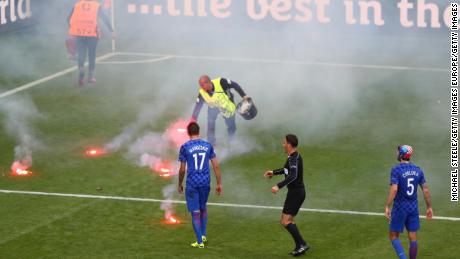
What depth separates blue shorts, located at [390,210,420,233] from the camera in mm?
17062

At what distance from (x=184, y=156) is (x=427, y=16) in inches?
579

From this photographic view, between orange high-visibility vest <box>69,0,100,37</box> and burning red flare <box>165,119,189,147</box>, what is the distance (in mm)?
4411

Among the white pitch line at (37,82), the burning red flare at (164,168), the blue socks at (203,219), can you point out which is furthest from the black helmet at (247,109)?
the white pitch line at (37,82)

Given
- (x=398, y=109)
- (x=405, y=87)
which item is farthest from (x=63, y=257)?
(x=405, y=87)

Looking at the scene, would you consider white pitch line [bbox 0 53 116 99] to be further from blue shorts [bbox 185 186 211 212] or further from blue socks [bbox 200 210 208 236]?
blue shorts [bbox 185 186 211 212]

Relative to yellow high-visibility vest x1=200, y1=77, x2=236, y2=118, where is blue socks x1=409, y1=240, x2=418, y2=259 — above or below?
below

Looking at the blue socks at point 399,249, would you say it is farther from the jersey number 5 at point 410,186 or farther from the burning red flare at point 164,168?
the burning red flare at point 164,168

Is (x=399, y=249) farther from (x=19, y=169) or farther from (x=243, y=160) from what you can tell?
(x=19, y=169)

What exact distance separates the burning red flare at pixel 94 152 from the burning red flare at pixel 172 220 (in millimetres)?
3977

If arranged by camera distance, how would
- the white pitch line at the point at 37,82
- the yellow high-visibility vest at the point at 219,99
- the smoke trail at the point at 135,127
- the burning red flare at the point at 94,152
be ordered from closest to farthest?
the yellow high-visibility vest at the point at 219,99 < the burning red flare at the point at 94,152 < the smoke trail at the point at 135,127 < the white pitch line at the point at 37,82

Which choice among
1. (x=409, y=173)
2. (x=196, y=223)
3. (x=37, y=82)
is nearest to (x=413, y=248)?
(x=409, y=173)

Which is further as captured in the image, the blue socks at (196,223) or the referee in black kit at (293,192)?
the blue socks at (196,223)

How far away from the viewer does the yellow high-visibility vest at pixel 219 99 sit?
23.1 metres

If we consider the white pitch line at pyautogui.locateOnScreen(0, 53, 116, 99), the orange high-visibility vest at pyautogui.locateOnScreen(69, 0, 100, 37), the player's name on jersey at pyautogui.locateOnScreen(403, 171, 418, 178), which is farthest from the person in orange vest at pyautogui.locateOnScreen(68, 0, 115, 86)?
the player's name on jersey at pyautogui.locateOnScreen(403, 171, 418, 178)
